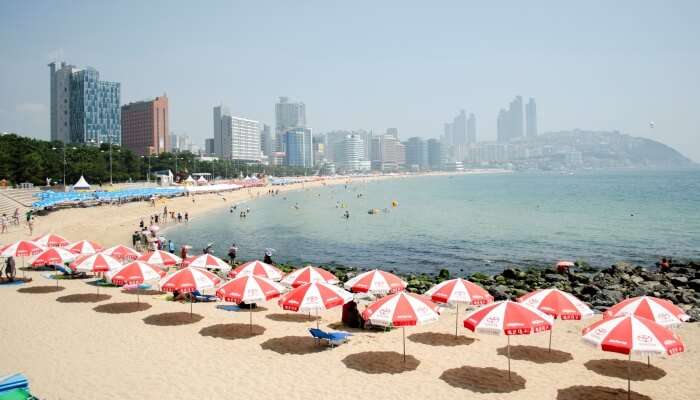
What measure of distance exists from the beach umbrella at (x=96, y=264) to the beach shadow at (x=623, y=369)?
48.0 ft

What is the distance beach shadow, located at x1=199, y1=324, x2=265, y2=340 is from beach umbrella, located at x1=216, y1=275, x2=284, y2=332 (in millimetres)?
1402

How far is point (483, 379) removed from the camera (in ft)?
35.9

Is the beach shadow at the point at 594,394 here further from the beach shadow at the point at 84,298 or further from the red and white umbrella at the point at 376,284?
the beach shadow at the point at 84,298

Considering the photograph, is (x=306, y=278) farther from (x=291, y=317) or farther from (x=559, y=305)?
(x=559, y=305)

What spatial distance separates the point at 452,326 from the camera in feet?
50.4

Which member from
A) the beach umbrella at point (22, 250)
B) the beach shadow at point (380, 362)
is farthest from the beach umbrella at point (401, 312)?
the beach umbrella at point (22, 250)

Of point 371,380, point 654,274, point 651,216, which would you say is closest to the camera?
point 371,380

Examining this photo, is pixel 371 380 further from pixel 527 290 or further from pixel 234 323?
pixel 527 290

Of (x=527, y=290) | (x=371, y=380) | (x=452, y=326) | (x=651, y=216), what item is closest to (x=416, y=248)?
(x=527, y=290)

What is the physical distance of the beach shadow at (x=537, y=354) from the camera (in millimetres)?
12227

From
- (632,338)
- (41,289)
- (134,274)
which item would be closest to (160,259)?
(134,274)

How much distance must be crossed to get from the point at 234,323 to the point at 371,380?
587cm

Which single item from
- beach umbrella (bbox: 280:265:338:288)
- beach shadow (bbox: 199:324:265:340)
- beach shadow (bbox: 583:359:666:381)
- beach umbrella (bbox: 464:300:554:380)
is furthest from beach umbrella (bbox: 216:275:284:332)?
beach shadow (bbox: 583:359:666:381)

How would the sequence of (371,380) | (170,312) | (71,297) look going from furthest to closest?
(71,297)
(170,312)
(371,380)
